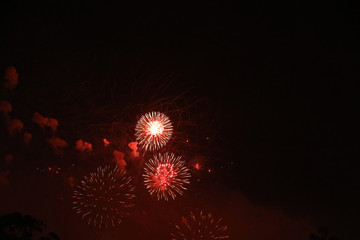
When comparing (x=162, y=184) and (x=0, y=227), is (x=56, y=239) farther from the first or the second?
(x=162, y=184)

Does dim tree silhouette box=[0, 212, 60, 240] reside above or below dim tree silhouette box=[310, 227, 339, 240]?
below

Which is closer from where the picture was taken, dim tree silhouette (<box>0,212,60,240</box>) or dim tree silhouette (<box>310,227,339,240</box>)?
dim tree silhouette (<box>0,212,60,240</box>)

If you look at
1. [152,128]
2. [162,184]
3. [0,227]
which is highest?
[152,128]

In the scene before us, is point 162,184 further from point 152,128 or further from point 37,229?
point 37,229

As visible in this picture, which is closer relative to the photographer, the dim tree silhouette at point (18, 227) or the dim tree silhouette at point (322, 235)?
the dim tree silhouette at point (18, 227)

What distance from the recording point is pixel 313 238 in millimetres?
17781

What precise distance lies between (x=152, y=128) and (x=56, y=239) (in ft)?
27.1

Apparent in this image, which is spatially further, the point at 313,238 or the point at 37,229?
the point at 313,238

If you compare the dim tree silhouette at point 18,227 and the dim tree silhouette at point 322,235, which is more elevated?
the dim tree silhouette at point 322,235

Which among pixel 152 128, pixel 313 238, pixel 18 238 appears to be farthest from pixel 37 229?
pixel 313 238

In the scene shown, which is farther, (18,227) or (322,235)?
(322,235)

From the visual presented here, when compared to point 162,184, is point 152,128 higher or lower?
higher

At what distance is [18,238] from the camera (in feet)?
31.4

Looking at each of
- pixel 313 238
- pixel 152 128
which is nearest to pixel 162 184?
pixel 152 128
